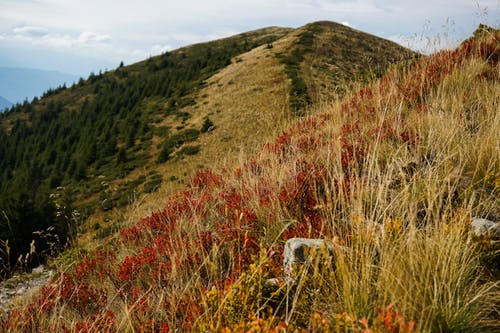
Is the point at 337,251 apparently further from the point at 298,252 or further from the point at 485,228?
the point at 485,228

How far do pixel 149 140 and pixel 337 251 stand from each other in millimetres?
41035

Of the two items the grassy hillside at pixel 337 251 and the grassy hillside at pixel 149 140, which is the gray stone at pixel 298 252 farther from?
the grassy hillside at pixel 149 140

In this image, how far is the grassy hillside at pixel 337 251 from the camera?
2.01m

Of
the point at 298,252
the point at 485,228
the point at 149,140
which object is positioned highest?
the point at 485,228

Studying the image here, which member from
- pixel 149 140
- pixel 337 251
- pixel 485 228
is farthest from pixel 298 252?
pixel 149 140

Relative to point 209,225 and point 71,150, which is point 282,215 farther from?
point 71,150

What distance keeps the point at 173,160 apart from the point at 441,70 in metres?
28.6

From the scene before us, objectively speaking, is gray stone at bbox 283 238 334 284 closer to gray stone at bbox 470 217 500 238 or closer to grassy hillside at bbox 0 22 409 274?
gray stone at bbox 470 217 500 238

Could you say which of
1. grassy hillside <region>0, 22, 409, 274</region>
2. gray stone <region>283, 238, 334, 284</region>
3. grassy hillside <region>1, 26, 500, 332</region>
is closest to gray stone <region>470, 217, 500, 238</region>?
grassy hillside <region>1, 26, 500, 332</region>

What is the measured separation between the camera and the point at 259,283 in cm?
231

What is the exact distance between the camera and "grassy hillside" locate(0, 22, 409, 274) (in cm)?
2462

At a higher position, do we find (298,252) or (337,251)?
(337,251)

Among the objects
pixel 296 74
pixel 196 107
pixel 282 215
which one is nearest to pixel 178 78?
pixel 196 107

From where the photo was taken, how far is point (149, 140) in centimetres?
4116
